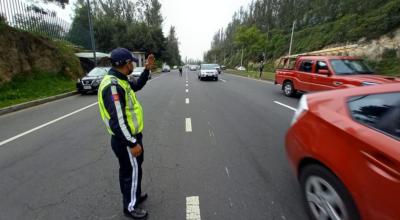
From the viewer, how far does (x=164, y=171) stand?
415 centimetres

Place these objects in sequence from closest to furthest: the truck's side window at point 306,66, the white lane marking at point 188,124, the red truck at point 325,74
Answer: the white lane marking at point 188,124 → the red truck at point 325,74 → the truck's side window at point 306,66

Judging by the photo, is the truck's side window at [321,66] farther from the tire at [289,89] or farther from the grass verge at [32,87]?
the grass verge at [32,87]

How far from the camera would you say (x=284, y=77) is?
13.2 metres

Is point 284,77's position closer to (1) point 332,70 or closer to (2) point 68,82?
(1) point 332,70

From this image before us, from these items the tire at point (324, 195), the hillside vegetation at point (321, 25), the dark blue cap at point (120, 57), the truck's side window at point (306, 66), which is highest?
the hillside vegetation at point (321, 25)

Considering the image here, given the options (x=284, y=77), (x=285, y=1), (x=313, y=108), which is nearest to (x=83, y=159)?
(x=313, y=108)

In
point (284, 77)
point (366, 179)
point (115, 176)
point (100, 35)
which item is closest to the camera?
point (366, 179)

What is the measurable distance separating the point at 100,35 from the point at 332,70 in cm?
4733

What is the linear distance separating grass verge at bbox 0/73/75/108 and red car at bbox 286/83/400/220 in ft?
38.6

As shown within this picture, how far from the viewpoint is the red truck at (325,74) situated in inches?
333

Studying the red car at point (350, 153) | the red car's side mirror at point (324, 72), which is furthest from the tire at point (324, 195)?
the red car's side mirror at point (324, 72)

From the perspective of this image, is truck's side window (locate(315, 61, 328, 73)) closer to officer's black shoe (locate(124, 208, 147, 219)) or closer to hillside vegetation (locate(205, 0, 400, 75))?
officer's black shoe (locate(124, 208, 147, 219))

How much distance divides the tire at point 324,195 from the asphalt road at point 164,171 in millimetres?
307

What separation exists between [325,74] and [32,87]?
15279mm
